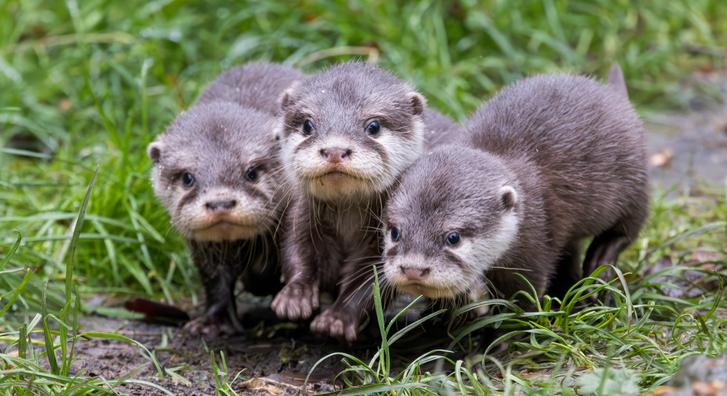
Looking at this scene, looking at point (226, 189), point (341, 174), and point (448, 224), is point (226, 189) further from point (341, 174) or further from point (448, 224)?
point (448, 224)

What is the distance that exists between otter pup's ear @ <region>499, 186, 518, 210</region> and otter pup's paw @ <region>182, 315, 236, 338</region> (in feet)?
5.34

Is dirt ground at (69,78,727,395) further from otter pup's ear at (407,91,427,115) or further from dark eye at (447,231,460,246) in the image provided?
otter pup's ear at (407,91,427,115)

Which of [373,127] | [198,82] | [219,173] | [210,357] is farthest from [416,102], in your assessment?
[198,82]

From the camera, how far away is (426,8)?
7.18 metres

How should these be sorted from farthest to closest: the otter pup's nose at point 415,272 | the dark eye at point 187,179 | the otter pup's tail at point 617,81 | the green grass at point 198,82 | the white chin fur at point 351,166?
the otter pup's tail at point 617,81 < the green grass at point 198,82 < the dark eye at point 187,179 < the white chin fur at point 351,166 < the otter pup's nose at point 415,272

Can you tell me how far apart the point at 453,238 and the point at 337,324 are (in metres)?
0.67

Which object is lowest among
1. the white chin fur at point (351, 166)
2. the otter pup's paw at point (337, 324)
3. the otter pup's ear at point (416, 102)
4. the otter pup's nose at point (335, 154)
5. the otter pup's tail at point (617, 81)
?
the otter pup's paw at point (337, 324)

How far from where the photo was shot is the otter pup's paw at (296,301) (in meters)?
4.23

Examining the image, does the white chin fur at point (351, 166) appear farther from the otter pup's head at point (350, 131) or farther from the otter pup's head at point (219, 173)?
the otter pup's head at point (219, 173)

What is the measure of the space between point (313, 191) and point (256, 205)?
380 millimetres

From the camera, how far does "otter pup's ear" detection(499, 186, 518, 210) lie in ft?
12.8

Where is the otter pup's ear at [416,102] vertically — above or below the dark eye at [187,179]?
above

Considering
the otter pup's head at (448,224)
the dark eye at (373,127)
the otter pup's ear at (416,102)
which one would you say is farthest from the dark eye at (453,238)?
the otter pup's ear at (416,102)

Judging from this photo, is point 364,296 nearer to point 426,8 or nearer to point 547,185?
point 547,185
